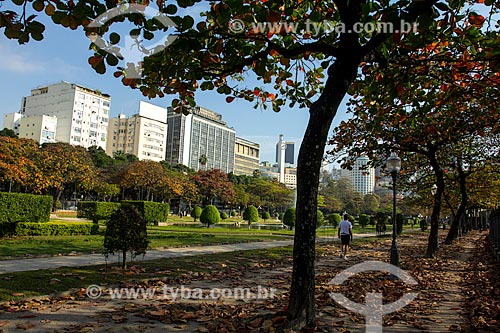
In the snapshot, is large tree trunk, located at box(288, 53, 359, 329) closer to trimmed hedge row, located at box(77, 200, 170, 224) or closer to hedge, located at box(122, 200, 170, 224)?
trimmed hedge row, located at box(77, 200, 170, 224)

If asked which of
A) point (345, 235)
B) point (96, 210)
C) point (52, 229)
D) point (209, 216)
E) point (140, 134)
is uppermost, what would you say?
point (140, 134)

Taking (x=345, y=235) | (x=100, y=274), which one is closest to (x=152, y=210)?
(x=345, y=235)

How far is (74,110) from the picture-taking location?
95688mm

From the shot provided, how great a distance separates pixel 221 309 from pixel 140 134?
356 feet

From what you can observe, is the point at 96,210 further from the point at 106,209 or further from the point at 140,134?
the point at 140,134

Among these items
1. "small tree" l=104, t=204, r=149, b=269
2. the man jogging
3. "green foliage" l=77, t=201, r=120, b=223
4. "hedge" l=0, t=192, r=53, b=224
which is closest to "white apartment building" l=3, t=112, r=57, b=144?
"green foliage" l=77, t=201, r=120, b=223

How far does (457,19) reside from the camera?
18.0 ft

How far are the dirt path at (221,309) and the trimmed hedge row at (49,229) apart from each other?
37.4ft

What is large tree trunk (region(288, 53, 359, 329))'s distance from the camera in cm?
484

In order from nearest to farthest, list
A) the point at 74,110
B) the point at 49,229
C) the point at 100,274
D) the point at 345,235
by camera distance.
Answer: the point at 100,274 < the point at 345,235 < the point at 49,229 < the point at 74,110

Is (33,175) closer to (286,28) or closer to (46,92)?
(286,28)

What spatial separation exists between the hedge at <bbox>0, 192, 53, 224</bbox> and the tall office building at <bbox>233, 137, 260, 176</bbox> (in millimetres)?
133441

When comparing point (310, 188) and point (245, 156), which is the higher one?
point (245, 156)

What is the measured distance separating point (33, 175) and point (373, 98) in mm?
30949
